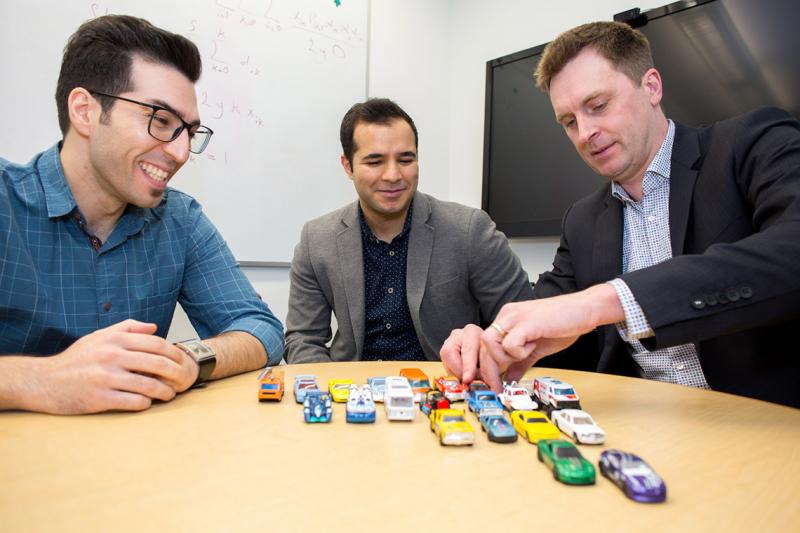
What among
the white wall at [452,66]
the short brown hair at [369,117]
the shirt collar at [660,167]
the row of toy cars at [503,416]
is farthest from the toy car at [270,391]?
the white wall at [452,66]

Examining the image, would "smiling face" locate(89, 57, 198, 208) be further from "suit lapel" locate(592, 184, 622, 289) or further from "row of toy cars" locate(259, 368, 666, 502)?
"suit lapel" locate(592, 184, 622, 289)

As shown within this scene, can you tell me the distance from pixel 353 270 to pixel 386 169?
41cm

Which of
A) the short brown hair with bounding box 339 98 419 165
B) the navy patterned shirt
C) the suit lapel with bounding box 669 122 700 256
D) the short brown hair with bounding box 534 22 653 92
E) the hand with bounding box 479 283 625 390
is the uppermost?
the short brown hair with bounding box 534 22 653 92

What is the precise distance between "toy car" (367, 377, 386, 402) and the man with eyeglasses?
0.35 meters

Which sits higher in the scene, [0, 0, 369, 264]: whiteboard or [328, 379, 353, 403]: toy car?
[0, 0, 369, 264]: whiteboard

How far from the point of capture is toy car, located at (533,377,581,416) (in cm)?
88

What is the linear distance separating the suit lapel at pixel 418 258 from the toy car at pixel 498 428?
3.83 ft

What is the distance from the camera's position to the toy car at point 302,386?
951 mm

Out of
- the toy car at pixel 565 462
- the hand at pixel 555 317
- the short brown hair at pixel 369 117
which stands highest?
the short brown hair at pixel 369 117

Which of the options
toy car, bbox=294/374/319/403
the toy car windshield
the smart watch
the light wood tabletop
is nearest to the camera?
the light wood tabletop

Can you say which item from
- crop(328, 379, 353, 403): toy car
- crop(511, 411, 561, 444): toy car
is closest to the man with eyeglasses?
crop(328, 379, 353, 403): toy car

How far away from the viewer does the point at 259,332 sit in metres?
1.34

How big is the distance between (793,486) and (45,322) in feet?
4.58

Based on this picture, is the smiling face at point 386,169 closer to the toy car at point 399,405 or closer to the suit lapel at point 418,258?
the suit lapel at point 418,258
